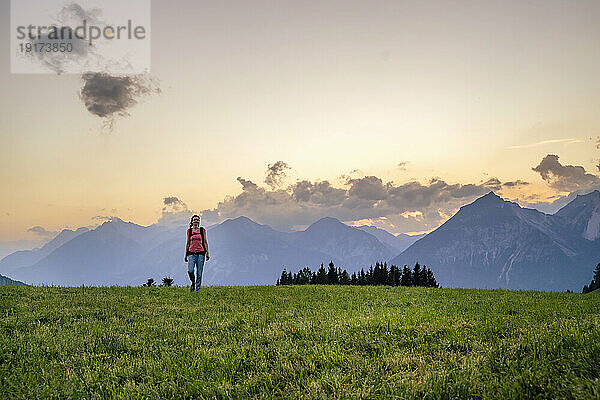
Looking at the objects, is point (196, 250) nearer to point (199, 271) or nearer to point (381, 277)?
point (199, 271)

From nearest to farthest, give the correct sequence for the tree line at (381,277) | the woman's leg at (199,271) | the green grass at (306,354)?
the green grass at (306,354)
the woman's leg at (199,271)
the tree line at (381,277)

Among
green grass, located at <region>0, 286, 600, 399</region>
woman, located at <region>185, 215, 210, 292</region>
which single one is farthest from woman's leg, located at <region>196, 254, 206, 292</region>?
green grass, located at <region>0, 286, 600, 399</region>

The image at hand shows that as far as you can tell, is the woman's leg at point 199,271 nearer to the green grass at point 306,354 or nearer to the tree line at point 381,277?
the green grass at point 306,354

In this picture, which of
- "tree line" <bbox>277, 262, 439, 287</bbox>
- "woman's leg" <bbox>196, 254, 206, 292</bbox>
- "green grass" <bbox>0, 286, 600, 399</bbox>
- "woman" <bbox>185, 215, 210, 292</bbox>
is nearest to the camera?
"green grass" <bbox>0, 286, 600, 399</bbox>

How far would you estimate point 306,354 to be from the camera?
7.16 metres

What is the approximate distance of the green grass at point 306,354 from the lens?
18.1ft

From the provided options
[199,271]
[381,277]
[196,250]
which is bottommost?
[381,277]

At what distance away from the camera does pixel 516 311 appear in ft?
34.1

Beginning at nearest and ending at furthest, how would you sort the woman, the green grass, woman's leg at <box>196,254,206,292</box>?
1. the green grass
2. woman's leg at <box>196,254,206,292</box>
3. the woman

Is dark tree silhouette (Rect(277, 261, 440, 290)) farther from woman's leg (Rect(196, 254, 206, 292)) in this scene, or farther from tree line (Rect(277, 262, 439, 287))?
woman's leg (Rect(196, 254, 206, 292))

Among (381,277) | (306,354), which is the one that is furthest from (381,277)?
(306,354)

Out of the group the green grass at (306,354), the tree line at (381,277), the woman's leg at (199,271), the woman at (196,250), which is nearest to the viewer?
the green grass at (306,354)

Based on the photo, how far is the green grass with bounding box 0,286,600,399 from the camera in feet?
18.1

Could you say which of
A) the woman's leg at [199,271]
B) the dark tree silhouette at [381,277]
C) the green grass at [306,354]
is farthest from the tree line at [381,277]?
the green grass at [306,354]
